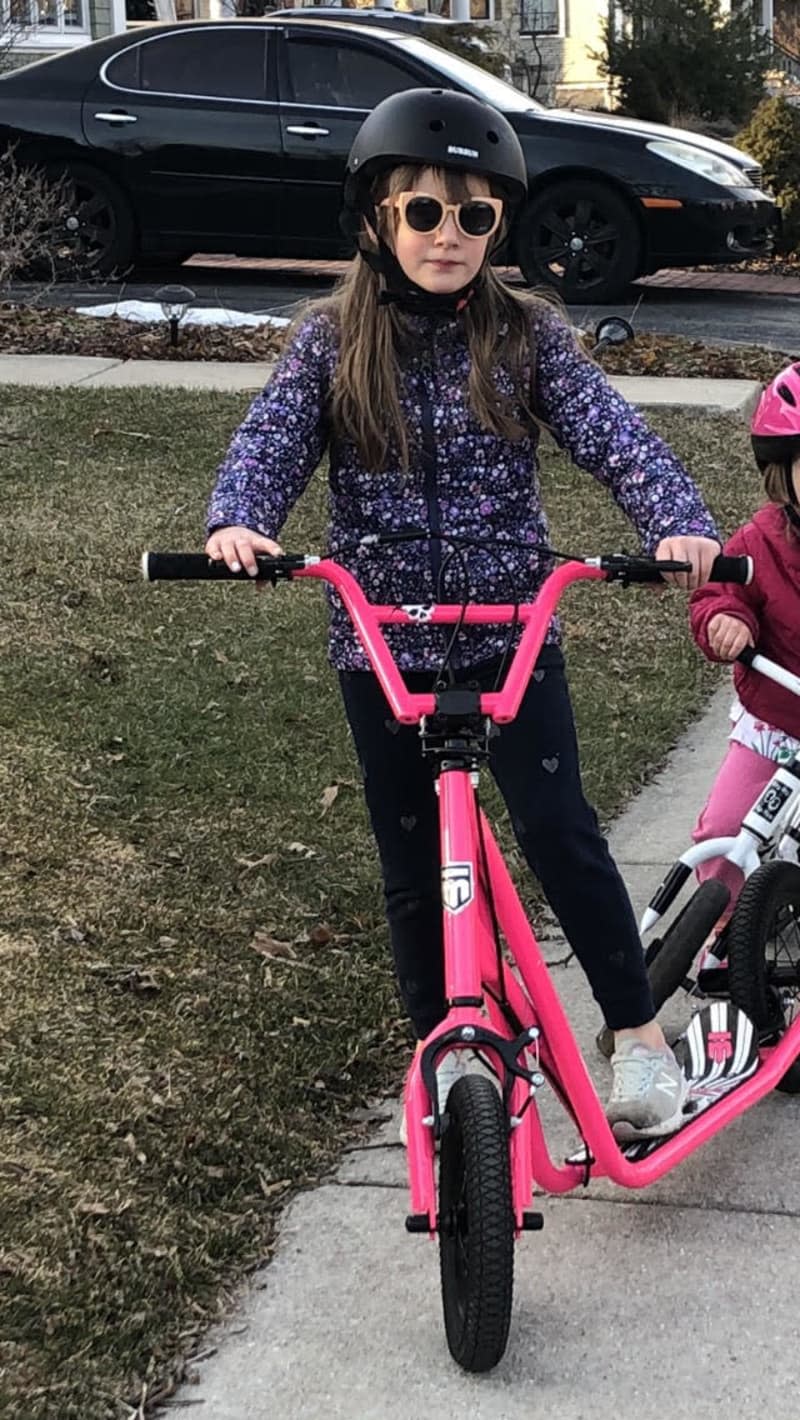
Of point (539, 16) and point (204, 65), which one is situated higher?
point (204, 65)

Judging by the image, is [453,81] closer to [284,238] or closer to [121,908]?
[284,238]

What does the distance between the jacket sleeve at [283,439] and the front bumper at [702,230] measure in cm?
960

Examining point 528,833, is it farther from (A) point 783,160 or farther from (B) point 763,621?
(A) point 783,160

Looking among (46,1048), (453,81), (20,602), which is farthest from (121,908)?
(453,81)

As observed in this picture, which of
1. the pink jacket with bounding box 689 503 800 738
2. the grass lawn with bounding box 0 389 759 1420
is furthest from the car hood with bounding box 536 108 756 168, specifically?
the pink jacket with bounding box 689 503 800 738

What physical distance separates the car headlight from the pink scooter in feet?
32.8

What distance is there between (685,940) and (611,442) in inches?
39.7

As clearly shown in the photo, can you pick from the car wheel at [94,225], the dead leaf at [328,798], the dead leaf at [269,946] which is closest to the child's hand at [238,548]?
the dead leaf at [269,946]

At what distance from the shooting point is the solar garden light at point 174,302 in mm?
9758

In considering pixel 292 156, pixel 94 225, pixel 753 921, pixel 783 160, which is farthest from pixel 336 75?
pixel 753 921

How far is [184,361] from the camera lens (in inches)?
398

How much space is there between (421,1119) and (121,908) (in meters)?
1.67

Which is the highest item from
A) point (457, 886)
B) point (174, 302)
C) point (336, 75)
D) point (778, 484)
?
point (778, 484)

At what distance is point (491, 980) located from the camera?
2.81m
